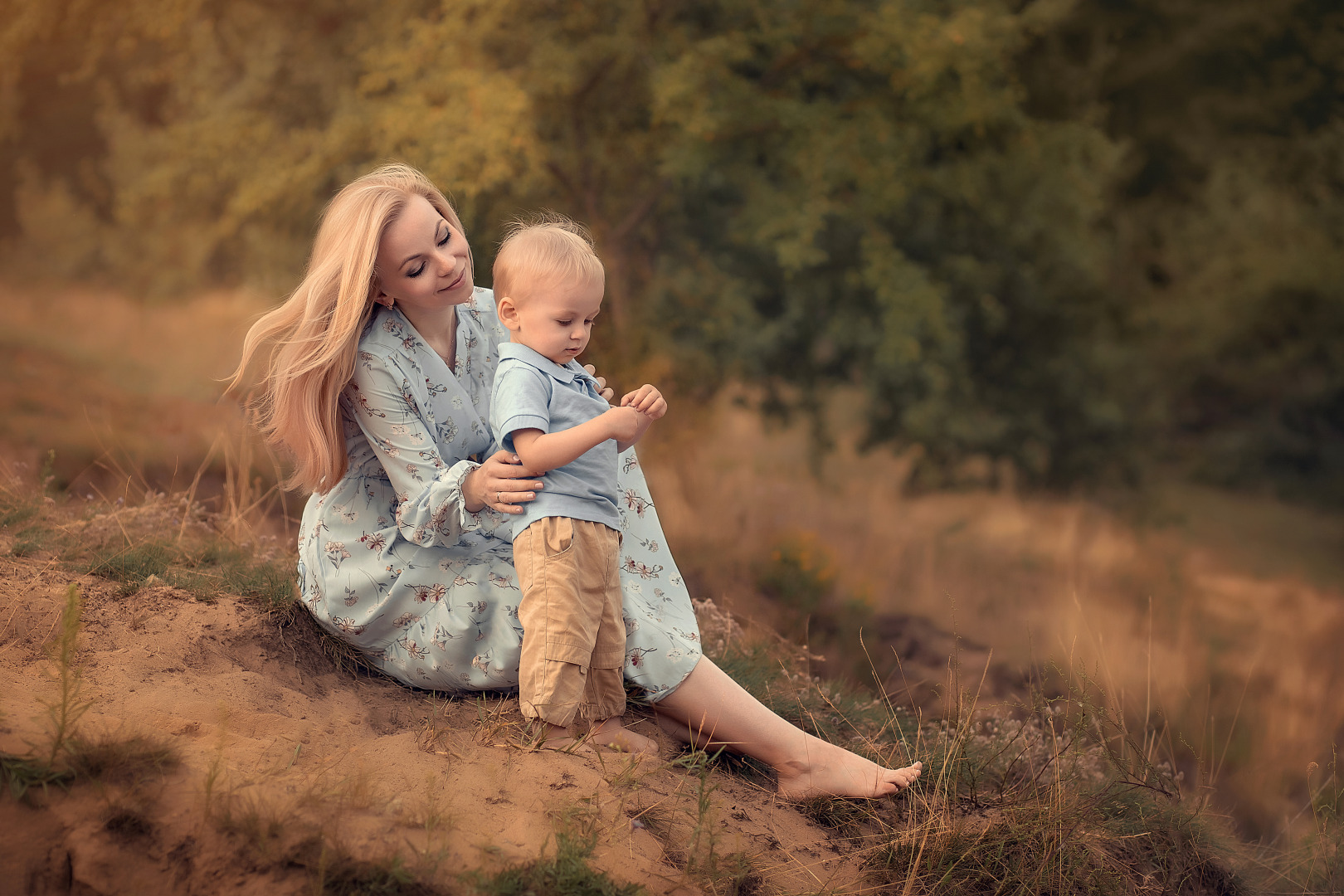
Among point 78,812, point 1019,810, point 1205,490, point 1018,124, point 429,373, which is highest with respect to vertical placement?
point 1018,124

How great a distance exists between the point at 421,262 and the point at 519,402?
1.90 feet

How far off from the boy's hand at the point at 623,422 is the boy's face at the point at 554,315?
212 mm

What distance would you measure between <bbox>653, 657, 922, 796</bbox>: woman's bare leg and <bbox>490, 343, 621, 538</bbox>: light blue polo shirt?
545 millimetres

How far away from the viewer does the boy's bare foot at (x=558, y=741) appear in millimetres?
2439

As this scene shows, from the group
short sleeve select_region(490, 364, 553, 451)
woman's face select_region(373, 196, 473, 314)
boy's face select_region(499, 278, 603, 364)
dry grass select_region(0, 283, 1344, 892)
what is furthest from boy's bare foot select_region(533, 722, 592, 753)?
woman's face select_region(373, 196, 473, 314)

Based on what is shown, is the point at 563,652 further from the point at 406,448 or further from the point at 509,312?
the point at 509,312

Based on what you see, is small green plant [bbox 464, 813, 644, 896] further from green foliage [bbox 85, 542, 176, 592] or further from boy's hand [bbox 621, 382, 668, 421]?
green foliage [bbox 85, 542, 176, 592]

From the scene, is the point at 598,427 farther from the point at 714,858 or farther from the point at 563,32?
the point at 563,32

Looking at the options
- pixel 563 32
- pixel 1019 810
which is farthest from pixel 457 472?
pixel 563 32

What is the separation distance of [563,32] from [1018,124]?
3.76 metres

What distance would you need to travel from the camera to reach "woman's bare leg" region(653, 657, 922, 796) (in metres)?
2.67

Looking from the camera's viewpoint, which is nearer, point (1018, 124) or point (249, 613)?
point (249, 613)

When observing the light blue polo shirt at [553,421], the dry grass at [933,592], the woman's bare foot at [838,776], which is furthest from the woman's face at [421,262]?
the woman's bare foot at [838,776]

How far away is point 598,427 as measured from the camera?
2.31 metres
